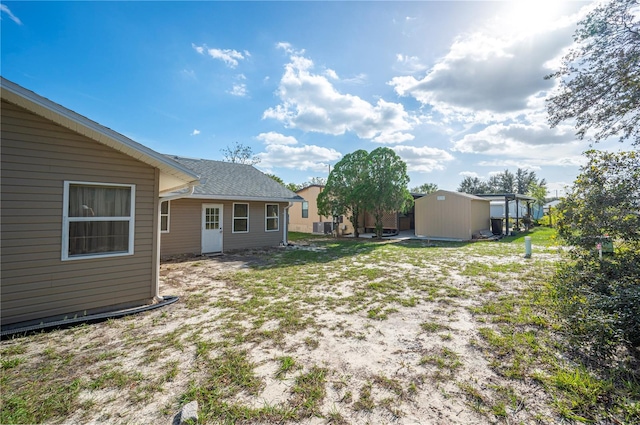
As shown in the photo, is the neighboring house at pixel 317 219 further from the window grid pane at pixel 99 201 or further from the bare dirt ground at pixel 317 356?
the window grid pane at pixel 99 201

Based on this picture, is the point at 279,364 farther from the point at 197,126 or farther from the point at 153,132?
the point at 153,132

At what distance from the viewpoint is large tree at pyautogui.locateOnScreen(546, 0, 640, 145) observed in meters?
4.14

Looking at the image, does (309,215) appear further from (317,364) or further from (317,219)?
(317,364)

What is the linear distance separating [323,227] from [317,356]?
1489 cm

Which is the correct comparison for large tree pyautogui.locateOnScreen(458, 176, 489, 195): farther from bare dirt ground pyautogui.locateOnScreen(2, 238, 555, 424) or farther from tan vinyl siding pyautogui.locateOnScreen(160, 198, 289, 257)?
bare dirt ground pyautogui.locateOnScreen(2, 238, 555, 424)

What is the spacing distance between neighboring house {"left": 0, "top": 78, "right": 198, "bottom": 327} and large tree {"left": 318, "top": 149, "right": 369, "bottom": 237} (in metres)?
10.7

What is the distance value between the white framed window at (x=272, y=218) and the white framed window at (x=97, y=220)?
731 centimetres

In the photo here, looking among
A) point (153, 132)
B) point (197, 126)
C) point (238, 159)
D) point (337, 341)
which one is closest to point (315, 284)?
point (337, 341)

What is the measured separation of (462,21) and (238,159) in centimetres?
2868

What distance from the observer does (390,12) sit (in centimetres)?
708

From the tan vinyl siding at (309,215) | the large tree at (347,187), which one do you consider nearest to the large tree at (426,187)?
the tan vinyl siding at (309,215)

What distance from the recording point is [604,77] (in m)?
4.41

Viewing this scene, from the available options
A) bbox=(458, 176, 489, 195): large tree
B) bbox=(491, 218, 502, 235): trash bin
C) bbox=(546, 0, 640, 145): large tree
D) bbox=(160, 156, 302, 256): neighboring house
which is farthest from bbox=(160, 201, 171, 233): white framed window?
bbox=(458, 176, 489, 195): large tree

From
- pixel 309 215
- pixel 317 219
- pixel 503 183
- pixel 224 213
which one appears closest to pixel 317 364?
pixel 224 213
